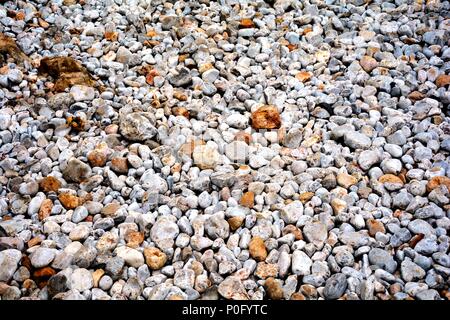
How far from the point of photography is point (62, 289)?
197cm

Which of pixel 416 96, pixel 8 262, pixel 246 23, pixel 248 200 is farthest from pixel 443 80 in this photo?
pixel 8 262

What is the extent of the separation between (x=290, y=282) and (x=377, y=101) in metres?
1.47

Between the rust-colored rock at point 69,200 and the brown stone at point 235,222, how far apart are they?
2.77ft

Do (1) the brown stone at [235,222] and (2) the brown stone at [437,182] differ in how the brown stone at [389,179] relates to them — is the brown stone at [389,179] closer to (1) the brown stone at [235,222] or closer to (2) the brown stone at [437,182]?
(2) the brown stone at [437,182]

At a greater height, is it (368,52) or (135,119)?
(368,52)

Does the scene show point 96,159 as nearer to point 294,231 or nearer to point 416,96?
point 294,231

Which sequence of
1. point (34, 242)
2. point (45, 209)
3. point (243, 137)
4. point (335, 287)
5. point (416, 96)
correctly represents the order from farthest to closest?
point (416, 96)
point (243, 137)
point (45, 209)
point (34, 242)
point (335, 287)

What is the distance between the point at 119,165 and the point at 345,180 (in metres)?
1.30

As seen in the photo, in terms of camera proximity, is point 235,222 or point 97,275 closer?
point 97,275

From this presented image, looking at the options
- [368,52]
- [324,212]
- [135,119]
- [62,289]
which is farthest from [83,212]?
[368,52]

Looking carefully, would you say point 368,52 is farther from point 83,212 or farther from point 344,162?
point 83,212

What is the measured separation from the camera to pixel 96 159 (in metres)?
2.53

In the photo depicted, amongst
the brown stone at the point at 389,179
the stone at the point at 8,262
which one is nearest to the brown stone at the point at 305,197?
the brown stone at the point at 389,179

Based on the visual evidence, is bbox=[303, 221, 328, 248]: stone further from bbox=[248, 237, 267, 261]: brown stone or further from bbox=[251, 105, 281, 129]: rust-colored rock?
bbox=[251, 105, 281, 129]: rust-colored rock
